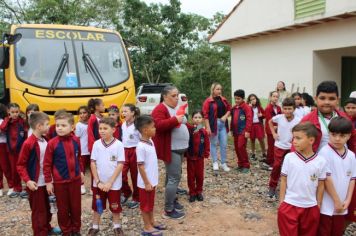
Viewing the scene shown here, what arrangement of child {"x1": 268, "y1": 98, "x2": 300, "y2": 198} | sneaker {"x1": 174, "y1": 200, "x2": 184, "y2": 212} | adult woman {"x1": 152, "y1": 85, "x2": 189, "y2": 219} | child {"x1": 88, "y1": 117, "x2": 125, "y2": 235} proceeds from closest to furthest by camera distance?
child {"x1": 88, "y1": 117, "x2": 125, "y2": 235}, adult woman {"x1": 152, "y1": 85, "x2": 189, "y2": 219}, sneaker {"x1": 174, "y1": 200, "x2": 184, "y2": 212}, child {"x1": 268, "y1": 98, "x2": 300, "y2": 198}

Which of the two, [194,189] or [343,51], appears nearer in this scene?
[194,189]

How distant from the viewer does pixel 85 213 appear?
472 centimetres

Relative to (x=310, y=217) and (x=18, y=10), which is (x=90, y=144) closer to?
(x=310, y=217)

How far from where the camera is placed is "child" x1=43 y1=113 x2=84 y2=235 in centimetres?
366

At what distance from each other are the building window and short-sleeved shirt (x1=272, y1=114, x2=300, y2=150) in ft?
16.2

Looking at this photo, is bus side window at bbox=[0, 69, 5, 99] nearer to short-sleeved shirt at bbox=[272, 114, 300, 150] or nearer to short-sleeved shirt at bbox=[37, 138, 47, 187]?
short-sleeved shirt at bbox=[37, 138, 47, 187]

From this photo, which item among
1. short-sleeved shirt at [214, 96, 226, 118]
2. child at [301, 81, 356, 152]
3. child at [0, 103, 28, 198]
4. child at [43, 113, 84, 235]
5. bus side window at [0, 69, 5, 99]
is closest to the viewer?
child at [301, 81, 356, 152]

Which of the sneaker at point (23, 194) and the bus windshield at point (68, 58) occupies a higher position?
the bus windshield at point (68, 58)

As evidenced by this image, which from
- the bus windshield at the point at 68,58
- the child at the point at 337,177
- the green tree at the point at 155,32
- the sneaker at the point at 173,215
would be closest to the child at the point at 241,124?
the bus windshield at the point at 68,58

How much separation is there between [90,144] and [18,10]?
23159mm

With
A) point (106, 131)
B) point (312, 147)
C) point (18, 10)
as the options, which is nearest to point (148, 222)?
point (106, 131)

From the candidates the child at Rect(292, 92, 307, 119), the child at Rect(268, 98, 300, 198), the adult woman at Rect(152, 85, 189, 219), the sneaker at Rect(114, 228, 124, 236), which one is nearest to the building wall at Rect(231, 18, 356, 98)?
the child at Rect(292, 92, 307, 119)

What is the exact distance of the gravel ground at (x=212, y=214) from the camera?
4.15m

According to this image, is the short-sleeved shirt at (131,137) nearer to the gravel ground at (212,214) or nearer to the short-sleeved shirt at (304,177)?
the gravel ground at (212,214)
